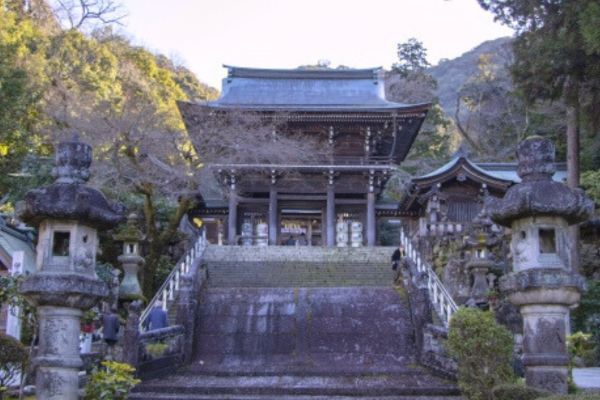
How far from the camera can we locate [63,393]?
25.7 ft

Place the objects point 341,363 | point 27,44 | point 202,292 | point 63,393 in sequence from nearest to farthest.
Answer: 1. point 63,393
2. point 341,363
3. point 202,292
4. point 27,44

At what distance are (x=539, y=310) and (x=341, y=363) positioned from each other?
617cm

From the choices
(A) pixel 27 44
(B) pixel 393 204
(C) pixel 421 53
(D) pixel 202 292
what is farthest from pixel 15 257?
(C) pixel 421 53

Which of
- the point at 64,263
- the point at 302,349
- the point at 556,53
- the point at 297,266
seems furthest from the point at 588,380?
the point at 297,266

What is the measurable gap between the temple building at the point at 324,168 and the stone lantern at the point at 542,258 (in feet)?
56.0

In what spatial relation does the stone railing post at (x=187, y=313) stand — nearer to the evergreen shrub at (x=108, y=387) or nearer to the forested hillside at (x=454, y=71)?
the evergreen shrub at (x=108, y=387)

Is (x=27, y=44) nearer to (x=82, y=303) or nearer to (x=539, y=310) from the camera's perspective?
(x=82, y=303)

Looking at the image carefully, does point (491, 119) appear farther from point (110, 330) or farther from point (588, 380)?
point (110, 330)

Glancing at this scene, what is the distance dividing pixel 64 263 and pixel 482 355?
17.7 feet

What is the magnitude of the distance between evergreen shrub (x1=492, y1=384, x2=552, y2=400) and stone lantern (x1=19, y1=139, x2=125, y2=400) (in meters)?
4.83

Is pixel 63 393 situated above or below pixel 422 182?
below

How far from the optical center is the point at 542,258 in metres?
8.16

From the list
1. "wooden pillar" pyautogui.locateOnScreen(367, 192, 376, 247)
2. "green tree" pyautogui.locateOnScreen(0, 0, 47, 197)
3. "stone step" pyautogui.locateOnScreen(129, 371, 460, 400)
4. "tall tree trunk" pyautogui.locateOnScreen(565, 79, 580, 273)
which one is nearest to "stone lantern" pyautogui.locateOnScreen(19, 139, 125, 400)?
"stone step" pyautogui.locateOnScreen(129, 371, 460, 400)

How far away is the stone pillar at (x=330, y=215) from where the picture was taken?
27.2m
